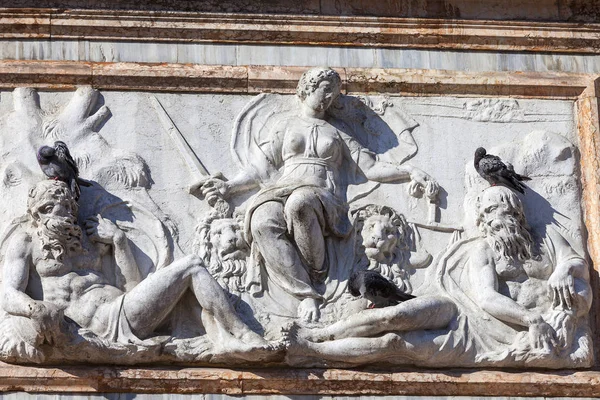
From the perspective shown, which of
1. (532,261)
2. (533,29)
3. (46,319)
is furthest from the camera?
(533,29)

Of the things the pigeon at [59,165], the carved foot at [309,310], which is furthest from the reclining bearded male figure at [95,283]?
the carved foot at [309,310]

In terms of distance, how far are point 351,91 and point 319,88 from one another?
489 millimetres

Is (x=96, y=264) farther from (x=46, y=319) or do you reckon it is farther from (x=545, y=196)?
(x=545, y=196)

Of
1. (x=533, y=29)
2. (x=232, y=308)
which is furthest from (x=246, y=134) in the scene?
(x=533, y=29)

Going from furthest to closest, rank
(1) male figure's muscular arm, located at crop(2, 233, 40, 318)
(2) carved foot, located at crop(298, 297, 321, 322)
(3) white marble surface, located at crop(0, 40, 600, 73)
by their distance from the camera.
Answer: (3) white marble surface, located at crop(0, 40, 600, 73) → (2) carved foot, located at crop(298, 297, 321, 322) → (1) male figure's muscular arm, located at crop(2, 233, 40, 318)

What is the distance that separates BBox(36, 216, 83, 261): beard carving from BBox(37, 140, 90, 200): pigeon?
29 cm

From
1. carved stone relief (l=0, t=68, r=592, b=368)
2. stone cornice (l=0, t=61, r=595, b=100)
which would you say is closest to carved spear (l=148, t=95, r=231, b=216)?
carved stone relief (l=0, t=68, r=592, b=368)

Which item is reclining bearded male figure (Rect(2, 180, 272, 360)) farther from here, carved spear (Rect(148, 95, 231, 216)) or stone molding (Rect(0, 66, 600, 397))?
carved spear (Rect(148, 95, 231, 216))

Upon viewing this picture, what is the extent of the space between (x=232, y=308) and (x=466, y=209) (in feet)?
6.86

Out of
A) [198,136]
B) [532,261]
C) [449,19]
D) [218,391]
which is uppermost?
[449,19]

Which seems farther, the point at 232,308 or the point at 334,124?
the point at 334,124

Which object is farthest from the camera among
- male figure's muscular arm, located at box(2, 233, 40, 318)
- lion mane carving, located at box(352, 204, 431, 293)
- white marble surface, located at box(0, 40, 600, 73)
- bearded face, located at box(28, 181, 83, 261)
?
white marble surface, located at box(0, 40, 600, 73)

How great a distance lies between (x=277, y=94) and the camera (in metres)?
15.0

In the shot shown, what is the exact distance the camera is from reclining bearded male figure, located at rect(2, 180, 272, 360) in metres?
13.8
